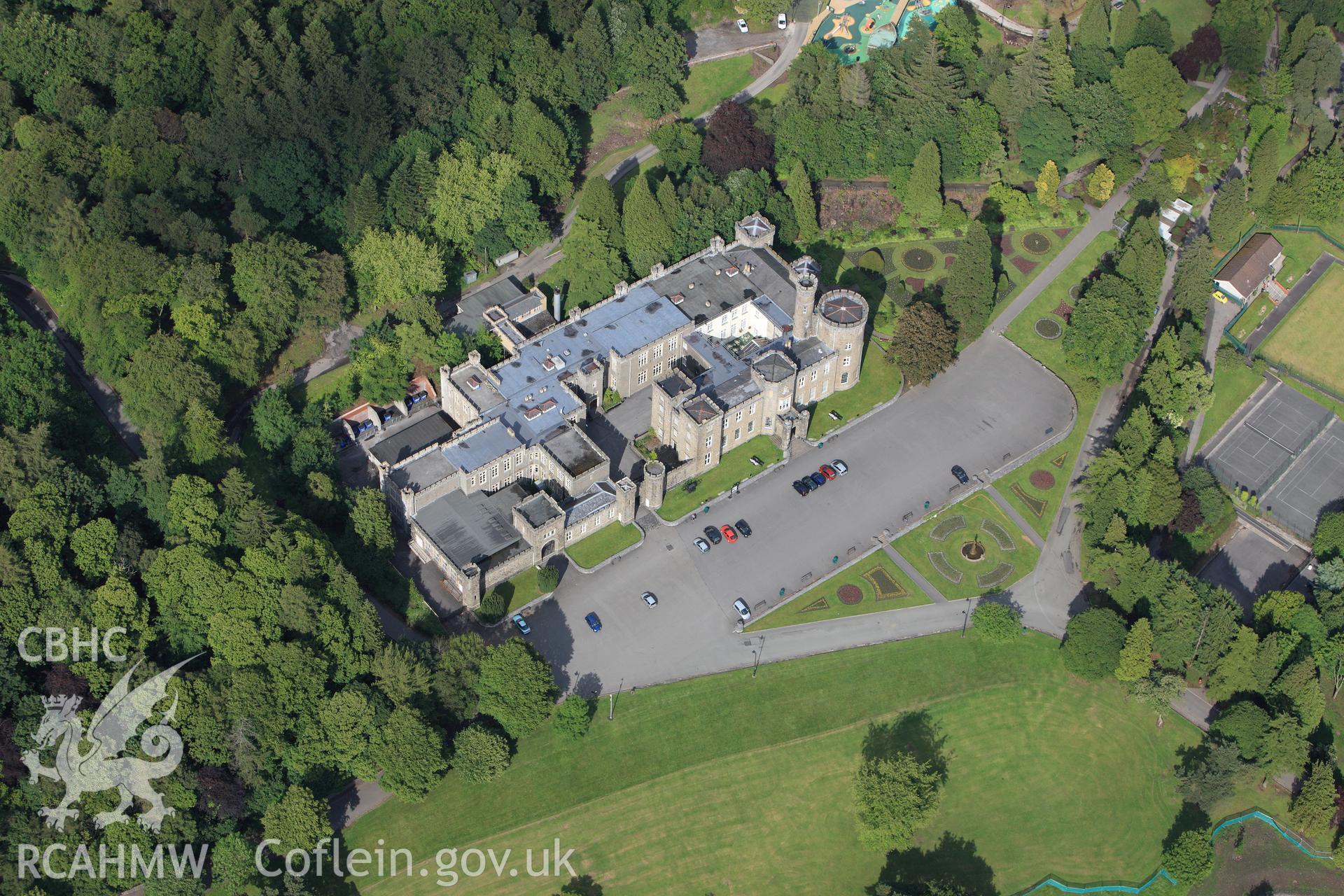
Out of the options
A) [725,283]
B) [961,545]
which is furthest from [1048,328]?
[725,283]

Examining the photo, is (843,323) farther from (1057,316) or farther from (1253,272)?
(1253,272)

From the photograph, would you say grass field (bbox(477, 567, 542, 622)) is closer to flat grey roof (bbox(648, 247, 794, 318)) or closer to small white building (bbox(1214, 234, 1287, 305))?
flat grey roof (bbox(648, 247, 794, 318))

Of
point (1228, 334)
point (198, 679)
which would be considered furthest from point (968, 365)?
point (198, 679)

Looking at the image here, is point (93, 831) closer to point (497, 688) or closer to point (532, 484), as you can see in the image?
point (497, 688)

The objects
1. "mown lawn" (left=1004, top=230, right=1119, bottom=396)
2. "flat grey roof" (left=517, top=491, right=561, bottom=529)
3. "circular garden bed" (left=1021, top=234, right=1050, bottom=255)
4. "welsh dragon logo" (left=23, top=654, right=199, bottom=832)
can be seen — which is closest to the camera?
"welsh dragon logo" (left=23, top=654, right=199, bottom=832)

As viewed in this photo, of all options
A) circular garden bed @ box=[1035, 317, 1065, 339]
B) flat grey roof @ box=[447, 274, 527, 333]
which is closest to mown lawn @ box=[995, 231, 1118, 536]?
circular garden bed @ box=[1035, 317, 1065, 339]

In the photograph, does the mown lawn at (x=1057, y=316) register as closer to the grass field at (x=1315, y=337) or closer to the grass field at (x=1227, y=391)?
the grass field at (x=1227, y=391)
